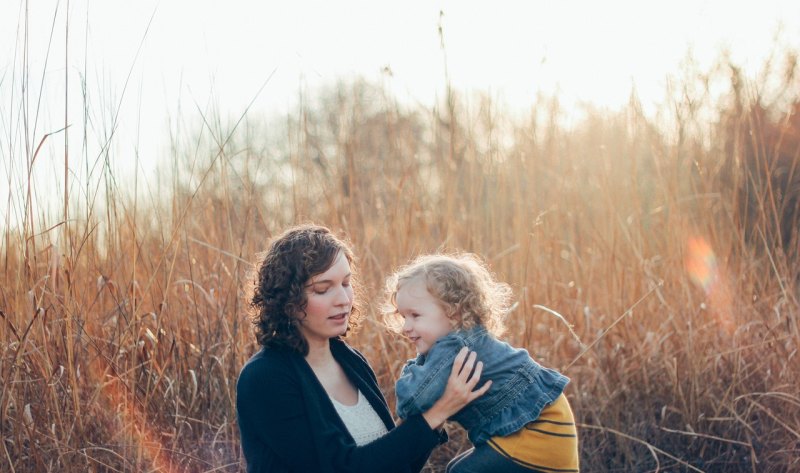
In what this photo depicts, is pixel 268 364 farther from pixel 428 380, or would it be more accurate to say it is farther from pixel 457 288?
pixel 457 288

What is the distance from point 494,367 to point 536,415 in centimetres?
15

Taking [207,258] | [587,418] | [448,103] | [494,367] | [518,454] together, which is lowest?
[587,418]

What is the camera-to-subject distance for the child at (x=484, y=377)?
209 cm

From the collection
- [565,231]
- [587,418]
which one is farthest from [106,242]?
[565,231]

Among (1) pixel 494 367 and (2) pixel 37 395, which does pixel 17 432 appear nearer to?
(2) pixel 37 395

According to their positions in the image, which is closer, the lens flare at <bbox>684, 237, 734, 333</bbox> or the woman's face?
the woman's face

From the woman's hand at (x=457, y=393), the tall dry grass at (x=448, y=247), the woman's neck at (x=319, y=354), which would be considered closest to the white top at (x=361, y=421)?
the woman's neck at (x=319, y=354)

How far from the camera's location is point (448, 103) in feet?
11.1

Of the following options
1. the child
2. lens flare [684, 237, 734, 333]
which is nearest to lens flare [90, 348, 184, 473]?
the child

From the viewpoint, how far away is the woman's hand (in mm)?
2039

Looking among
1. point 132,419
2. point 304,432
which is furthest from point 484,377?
point 132,419

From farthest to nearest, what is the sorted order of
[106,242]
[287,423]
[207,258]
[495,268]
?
[495,268] → [207,258] → [106,242] → [287,423]

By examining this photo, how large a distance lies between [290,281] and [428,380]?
16.1 inches

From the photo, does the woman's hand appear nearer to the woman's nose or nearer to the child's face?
the child's face
